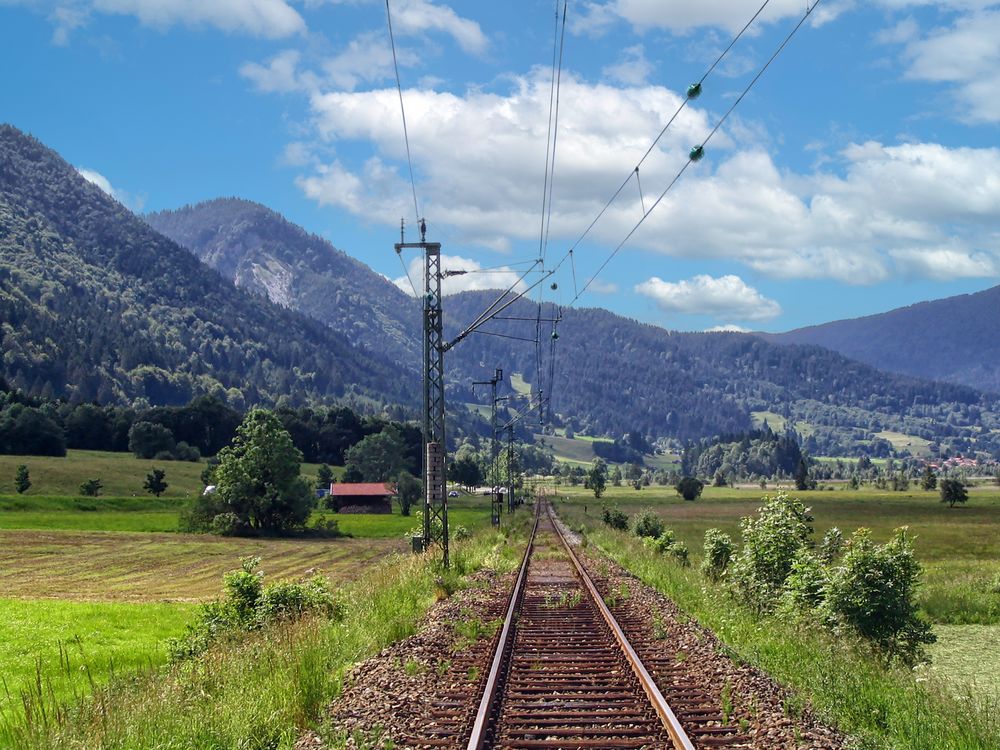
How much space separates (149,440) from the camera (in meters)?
142

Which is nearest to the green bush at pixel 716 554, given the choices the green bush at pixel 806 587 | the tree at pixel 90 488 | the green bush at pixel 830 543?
the green bush at pixel 830 543

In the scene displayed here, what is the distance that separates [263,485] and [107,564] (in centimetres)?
3522

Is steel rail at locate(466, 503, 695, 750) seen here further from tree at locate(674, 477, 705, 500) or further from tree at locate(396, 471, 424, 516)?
tree at locate(674, 477, 705, 500)

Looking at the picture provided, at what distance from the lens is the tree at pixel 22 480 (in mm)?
99625

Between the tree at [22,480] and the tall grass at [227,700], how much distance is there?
9396 centimetres

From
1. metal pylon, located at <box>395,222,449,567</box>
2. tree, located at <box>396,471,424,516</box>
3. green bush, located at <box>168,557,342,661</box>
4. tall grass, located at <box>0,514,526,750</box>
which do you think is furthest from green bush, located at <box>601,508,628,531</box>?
tall grass, located at <box>0,514,526,750</box>

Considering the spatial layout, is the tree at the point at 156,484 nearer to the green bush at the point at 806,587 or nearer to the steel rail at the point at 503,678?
the steel rail at the point at 503,678

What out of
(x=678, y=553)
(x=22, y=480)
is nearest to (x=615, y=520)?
(x=678, y=553)

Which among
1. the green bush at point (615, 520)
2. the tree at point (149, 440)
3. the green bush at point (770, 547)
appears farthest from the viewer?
the tree at point (149, 440)

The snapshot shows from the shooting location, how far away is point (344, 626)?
16766 millimetres

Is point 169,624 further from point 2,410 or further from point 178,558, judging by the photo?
point 2,410

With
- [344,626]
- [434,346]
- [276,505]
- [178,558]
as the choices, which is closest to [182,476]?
[276,505]

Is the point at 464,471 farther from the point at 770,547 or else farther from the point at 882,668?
the point at 882,668

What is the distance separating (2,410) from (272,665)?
137411 millimetres
